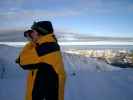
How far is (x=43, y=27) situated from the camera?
413 centimetres

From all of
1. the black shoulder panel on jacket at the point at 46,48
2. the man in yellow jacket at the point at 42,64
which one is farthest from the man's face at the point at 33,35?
the black shoulder panel on jacket at the point at 46,48

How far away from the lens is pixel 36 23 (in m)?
4.15

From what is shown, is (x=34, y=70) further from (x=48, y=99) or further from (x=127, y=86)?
(x=127, y=86)

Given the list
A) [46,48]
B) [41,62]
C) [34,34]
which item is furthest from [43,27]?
[41,62]

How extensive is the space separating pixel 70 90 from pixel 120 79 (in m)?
2.28

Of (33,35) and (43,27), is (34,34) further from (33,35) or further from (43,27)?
(43,27)

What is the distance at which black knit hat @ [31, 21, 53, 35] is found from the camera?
162 inches

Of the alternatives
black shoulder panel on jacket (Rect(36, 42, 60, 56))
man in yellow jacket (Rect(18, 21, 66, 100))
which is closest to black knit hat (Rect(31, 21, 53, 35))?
man in yellow jacket (Rect(18, 21, 66, 100))

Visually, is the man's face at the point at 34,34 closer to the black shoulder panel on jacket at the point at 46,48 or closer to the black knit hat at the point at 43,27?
the black knit hat at the point at 43,27

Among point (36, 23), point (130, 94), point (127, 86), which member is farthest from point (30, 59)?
point (127, 86)

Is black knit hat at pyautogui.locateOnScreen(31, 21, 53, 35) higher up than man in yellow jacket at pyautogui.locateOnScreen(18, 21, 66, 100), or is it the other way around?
black knit hat at pyautogui.locateOnScreen(31, 21, 53, 35)

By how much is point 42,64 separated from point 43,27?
0.44 metres

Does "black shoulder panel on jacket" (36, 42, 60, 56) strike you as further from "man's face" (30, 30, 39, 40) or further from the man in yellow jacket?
"man's face" (30, 30, 39, 40)

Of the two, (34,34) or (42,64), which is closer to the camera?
(42,64)
